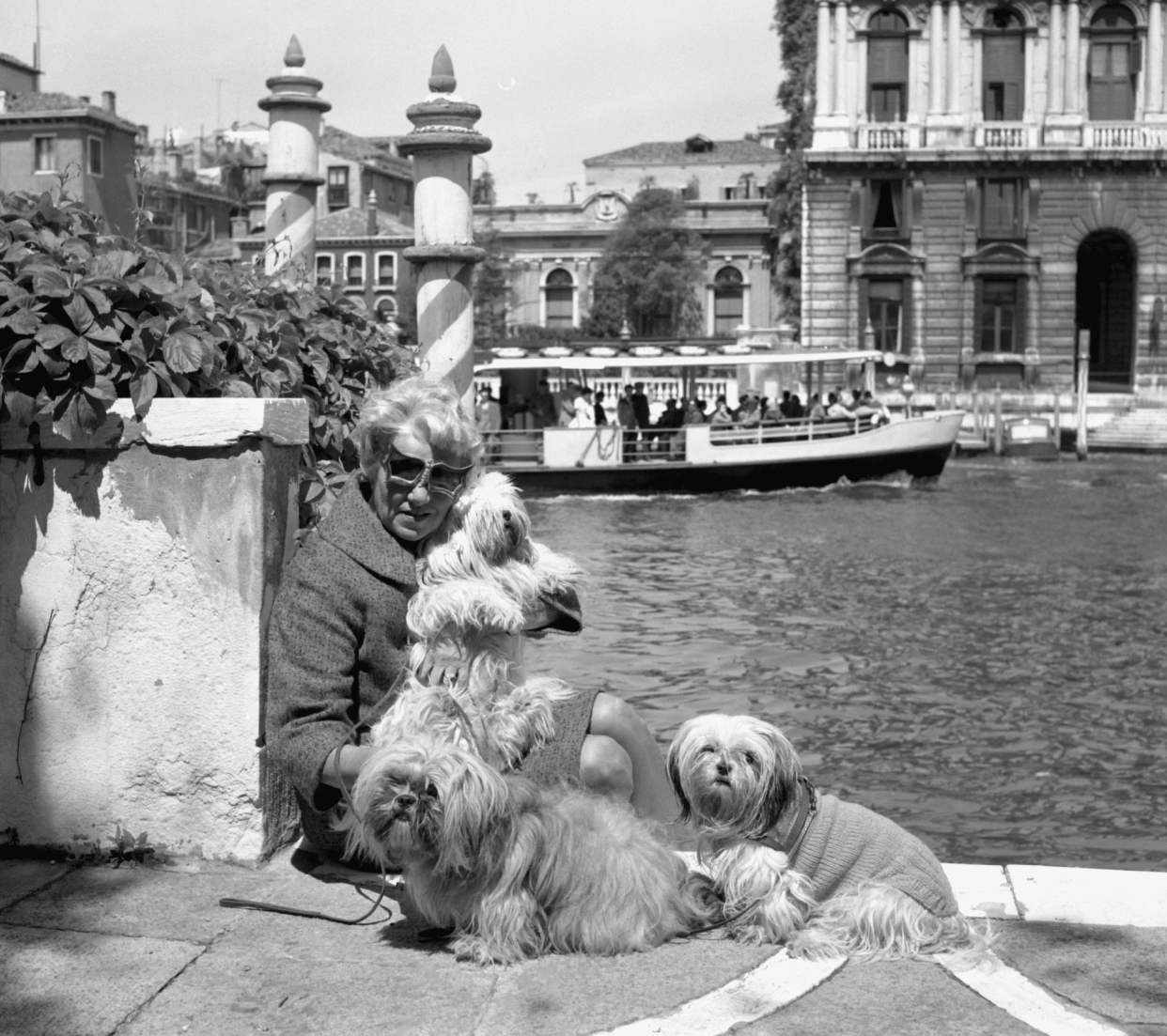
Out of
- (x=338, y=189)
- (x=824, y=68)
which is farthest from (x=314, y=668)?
(x=338, y=189)

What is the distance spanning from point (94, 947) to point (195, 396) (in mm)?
1431

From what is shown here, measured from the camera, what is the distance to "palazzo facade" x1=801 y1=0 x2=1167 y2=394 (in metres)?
46.1

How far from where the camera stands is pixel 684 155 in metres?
84.7

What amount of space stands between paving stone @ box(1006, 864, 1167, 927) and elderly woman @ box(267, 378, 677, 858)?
104 centimetres

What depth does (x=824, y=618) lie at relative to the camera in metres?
13.8

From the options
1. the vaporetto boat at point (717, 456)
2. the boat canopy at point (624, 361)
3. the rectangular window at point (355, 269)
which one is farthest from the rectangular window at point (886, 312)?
the rectangular window at point (355, 269)

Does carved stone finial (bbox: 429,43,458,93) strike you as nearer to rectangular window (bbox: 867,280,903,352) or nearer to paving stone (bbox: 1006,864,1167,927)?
paving stone (bbox: 1006,864,1167,927)

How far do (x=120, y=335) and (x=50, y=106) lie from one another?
180 ft

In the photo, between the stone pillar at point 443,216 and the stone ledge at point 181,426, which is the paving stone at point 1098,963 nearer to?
the stone ledge at point 181,426

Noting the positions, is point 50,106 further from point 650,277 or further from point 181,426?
point 181,426

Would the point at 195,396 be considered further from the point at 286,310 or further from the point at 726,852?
the point at 726,852

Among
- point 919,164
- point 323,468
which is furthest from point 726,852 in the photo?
point 919,164

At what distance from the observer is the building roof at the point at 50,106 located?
5344 cm

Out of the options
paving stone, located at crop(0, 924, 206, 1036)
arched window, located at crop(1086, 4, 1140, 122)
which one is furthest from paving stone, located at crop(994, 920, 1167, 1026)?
arched window, located at crop(1086, 4, 1140, 122)
